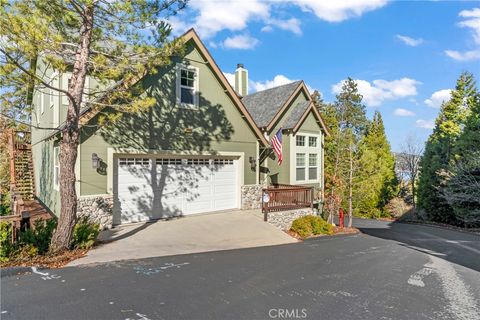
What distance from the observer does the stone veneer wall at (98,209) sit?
9.23 metres

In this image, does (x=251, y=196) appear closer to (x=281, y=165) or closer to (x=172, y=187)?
(x=281, y=165)

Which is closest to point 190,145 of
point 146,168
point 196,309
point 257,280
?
point 146,168

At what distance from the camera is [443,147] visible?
76.2 feet

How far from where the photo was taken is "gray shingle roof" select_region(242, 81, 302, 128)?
17094mm

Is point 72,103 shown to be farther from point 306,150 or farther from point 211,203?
point 306,150

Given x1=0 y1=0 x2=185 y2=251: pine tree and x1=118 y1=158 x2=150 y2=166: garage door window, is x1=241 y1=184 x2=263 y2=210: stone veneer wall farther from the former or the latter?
x1=0 y1=0 x2=185 y2=251: pine tree

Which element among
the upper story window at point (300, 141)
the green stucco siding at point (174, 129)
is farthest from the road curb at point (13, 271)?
the upper story window at point (300, 141)

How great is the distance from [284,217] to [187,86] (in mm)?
7115

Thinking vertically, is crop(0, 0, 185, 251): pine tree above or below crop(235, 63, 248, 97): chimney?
below

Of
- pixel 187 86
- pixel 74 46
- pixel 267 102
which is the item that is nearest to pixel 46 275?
pixel 74 46

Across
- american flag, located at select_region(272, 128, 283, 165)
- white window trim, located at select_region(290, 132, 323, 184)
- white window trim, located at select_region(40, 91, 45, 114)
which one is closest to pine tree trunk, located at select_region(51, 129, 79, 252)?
white window trim, located at select_region(40, 91, 45, 114)

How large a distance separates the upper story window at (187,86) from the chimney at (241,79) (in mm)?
8378

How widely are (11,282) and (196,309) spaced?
3562mm

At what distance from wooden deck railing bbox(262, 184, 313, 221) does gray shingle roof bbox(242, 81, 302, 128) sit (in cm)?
456
